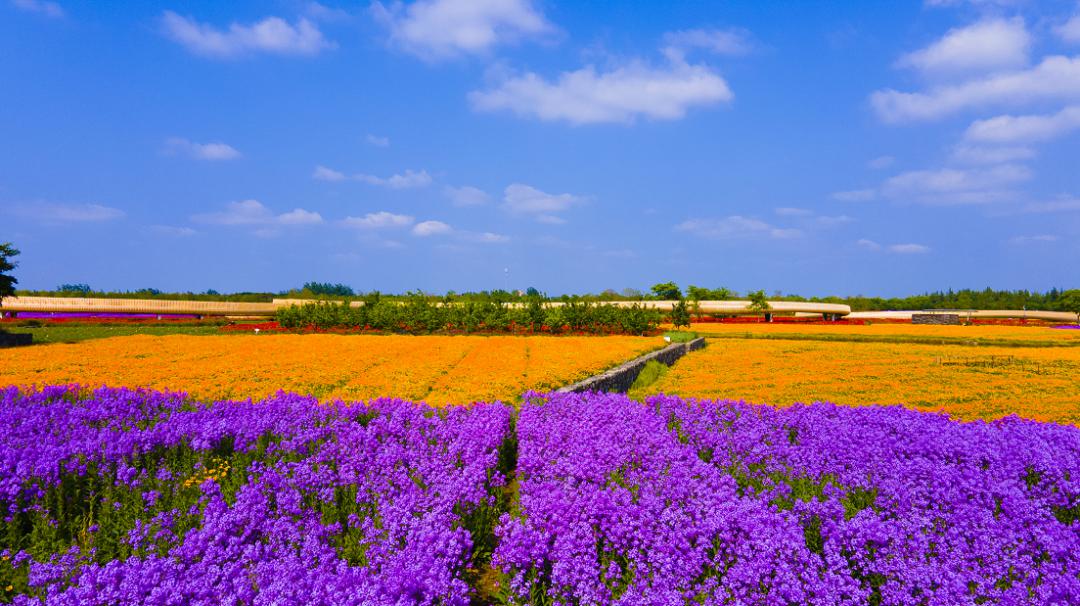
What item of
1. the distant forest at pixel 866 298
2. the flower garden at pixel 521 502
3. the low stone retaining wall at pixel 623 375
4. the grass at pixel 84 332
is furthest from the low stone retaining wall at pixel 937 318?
the grass at pixel 84 332

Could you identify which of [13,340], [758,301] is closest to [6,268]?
[13,340]

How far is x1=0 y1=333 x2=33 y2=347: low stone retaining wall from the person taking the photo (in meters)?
16.9

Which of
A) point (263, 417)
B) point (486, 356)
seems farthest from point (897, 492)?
point (486, 356)

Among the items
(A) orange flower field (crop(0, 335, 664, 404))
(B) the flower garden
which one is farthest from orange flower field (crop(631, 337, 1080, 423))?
(A) orange flower field (crop(0, 335, 664, 404))

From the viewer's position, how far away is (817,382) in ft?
35.1

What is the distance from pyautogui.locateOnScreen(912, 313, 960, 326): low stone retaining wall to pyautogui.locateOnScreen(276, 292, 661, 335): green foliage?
92.1ft

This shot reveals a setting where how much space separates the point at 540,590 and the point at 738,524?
3.85 feet

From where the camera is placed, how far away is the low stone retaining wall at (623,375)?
847 cm

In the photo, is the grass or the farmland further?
the grass

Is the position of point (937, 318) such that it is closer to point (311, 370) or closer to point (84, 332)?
point (311, 370)

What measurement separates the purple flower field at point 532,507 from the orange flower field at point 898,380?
10.3ft

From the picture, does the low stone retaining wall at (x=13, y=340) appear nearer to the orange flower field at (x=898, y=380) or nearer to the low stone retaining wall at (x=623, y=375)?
the low stone retaining wall at (x=623, y=375)

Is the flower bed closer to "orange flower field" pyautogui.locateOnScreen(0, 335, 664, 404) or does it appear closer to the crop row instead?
"orange flower field" pyautogui.locateOnScreen(0, 335, 664, 404)

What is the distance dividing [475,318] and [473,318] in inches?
4.0
